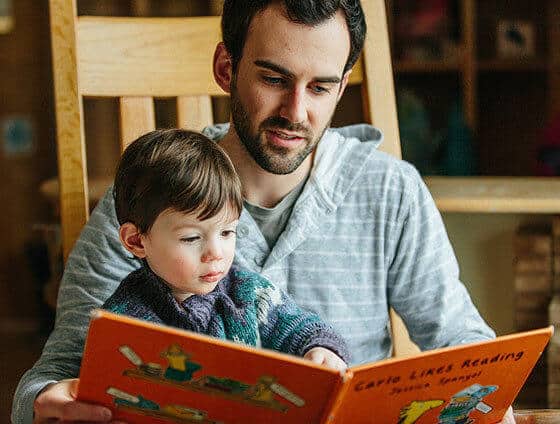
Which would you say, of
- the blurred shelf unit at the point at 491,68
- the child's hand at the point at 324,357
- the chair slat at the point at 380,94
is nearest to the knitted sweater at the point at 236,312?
the child's hand at the point at 324,357

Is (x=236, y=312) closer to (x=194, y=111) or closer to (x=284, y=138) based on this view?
(x=284, y=138)

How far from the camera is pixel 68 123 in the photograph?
1383 mm

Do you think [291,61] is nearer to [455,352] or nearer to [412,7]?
[455,352]

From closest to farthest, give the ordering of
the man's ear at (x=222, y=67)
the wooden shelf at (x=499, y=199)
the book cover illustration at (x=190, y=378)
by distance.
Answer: the book cover illustration at (x=190, y=378), the man's ear at (x=222, y=67), the wooden shelf at (x=499, y=199)

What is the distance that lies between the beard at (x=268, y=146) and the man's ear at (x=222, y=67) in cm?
5

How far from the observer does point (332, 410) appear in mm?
915

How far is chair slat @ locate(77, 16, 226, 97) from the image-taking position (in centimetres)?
141

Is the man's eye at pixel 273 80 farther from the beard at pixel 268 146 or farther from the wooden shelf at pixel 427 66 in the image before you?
the wooden shelf at pixel 427 66

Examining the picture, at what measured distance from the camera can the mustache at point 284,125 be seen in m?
1.23

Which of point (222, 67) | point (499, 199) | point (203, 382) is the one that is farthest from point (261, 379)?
point (499, 199)

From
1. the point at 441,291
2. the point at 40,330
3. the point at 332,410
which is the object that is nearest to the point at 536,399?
the point at 441,291

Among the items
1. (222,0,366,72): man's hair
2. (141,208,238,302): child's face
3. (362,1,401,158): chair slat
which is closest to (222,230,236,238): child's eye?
(141,208,238,302): child's face

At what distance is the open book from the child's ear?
0.19m

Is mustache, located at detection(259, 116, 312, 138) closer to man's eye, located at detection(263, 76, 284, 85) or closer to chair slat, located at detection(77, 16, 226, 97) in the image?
man's eye, located at detection(263, 76, 284, 85)
